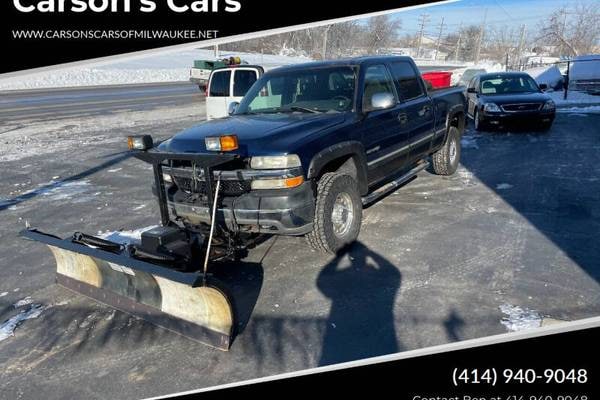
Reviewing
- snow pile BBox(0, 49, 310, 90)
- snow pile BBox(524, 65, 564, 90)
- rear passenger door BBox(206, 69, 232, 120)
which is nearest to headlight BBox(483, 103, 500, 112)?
rear passenger door BBox(206, 69, 232, 120)

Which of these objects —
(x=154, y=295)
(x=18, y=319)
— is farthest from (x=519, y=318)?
(x=18, y=319)

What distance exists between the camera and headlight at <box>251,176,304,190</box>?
411 cm

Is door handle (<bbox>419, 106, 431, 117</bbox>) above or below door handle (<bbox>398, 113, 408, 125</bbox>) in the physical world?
above

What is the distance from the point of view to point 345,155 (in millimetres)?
4824

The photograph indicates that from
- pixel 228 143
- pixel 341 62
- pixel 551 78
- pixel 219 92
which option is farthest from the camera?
pixel 551 78

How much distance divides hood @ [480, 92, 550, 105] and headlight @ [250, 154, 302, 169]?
9244 mm

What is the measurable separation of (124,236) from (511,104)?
972cm

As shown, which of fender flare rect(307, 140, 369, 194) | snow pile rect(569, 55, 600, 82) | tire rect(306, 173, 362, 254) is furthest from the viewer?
snow pile rect(569, 55, 600, 82)

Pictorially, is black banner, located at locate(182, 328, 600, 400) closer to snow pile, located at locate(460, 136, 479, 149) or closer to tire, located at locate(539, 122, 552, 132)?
snow pile, located at locate(460, 136, 479, 149)

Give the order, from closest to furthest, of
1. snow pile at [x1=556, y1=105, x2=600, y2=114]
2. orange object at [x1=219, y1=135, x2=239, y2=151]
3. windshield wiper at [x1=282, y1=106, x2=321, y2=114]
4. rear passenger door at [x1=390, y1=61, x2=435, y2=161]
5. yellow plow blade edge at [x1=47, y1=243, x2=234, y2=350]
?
yellow plow blade edge at [x1=47, y1=243, x2=234, y2=350]
orange object at [x1=219, y1=135, x2=239, y2=151]
windshield wiper at [x1=282, y1=106, x2=321, y2=114]
rear passenger door at [x1=390, y1=61, x2=435, y2=161]
snow pile at [x1=556, y1=105, x2=600, y2=114]

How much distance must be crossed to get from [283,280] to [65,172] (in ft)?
21.3

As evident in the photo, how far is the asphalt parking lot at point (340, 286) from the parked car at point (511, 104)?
3.91m

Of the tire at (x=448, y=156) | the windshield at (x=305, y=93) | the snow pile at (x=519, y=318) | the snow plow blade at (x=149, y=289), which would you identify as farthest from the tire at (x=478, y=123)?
the snow plow blade at (x=149, y=289)

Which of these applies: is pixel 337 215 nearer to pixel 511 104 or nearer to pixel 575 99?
pixel 511 104
